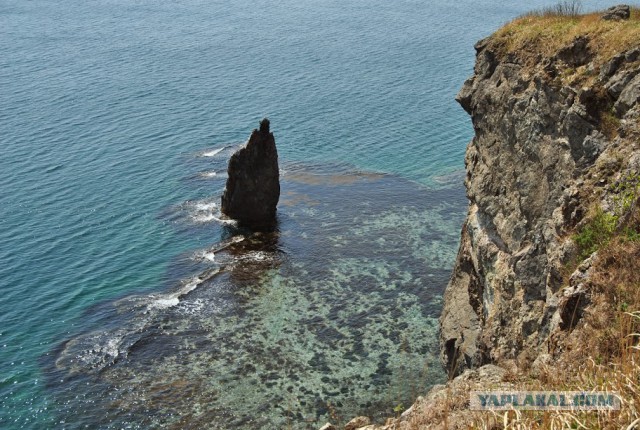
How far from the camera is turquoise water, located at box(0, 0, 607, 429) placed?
131 feet

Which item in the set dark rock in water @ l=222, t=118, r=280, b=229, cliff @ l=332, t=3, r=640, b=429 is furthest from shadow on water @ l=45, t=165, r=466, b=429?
cliff @ l=332, t=3, r=640, b=429


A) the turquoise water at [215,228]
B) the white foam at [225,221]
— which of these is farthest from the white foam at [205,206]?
the white foam at [225,221]

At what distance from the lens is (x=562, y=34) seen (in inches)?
1204

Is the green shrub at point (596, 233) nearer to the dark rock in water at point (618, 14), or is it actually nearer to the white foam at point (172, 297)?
the dark rock in water at point (618, 14)

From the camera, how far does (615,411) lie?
33.9ft

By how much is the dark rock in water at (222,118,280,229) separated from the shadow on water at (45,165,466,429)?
5.69 feet

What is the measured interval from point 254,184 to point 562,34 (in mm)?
37753

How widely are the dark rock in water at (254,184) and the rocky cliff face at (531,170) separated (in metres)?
27.4

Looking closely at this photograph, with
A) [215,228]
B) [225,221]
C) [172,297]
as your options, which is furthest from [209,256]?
[172,297]

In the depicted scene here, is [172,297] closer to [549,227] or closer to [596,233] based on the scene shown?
[549,227]

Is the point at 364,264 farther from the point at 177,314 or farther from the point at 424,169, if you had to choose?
the point at 424,169

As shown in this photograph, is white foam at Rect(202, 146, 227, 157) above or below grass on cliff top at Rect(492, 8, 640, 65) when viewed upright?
below

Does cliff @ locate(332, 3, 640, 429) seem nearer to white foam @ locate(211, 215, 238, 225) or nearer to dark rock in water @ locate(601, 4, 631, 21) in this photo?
dark rock in water @ locate(601, 4, 631, 21)

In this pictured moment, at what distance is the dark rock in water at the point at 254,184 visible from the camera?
2477 inches
